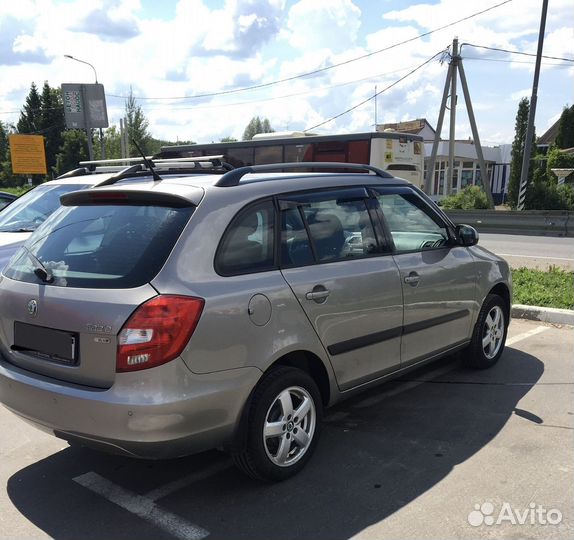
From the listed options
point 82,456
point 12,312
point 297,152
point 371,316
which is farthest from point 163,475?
point 297,152

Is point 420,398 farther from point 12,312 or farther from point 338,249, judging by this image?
point 12,312

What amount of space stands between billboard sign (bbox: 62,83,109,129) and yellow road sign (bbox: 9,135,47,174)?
2909 cm

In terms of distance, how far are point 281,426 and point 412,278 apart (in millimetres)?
1500

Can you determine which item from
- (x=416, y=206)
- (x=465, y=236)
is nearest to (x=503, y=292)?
(x=465, y=236)

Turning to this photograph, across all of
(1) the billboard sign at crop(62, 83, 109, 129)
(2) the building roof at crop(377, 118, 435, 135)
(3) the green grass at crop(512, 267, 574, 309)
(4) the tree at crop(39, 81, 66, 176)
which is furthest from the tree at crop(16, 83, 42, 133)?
(3) the green grass at crop(512, 267, 574, 309)

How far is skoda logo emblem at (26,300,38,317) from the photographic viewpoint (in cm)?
310

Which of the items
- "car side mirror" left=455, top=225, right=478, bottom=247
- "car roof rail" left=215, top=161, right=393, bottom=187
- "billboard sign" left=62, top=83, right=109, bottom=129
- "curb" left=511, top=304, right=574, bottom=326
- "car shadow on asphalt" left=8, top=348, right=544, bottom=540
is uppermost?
"billboard sign" left=62, top=83, right=109, bottom=129

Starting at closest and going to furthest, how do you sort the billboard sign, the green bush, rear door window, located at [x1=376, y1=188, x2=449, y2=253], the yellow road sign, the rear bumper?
the rear bumper < rear door window, located at [x1=376, y1=188, x2=449, y2=253] < the billboard sign < the green bush < the yellow road sign

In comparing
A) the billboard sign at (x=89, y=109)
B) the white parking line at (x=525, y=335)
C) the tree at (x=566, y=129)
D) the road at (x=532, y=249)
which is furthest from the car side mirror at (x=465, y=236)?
the tree at (x=566, y=129)

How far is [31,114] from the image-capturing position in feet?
224

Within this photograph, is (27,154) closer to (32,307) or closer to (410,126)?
(410,126)

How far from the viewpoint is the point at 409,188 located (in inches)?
181

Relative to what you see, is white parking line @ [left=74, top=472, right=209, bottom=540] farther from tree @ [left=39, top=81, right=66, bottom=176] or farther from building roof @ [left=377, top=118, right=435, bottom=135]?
tree @ [left=39, top=81, right=66, bottom=176]
